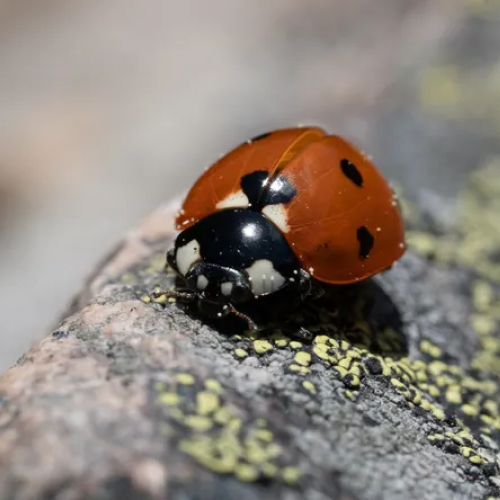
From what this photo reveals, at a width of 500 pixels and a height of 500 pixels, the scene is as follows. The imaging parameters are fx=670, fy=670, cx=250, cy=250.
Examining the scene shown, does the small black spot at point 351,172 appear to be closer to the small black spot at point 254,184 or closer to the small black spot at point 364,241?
the small black spot at point 364,241

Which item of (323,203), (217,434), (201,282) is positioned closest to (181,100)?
(323,203)

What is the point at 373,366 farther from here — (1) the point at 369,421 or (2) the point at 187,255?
(2) the point at 187,255

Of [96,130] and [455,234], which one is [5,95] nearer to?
[96,130]

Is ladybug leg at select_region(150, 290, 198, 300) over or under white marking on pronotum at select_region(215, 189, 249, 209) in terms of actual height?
under

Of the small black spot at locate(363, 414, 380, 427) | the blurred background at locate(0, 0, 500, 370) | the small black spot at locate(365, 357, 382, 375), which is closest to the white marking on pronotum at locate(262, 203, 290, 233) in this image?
the small black spot at locate(365, 357, 382, 375)

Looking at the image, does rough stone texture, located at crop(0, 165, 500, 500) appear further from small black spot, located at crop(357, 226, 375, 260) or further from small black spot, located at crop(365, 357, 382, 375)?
small black spot, located at crop(357, 226, 375, 260)
